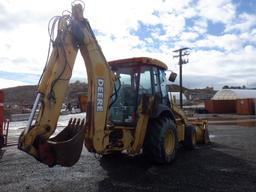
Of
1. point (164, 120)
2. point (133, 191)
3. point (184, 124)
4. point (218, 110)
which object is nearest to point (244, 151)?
point (184, 124)

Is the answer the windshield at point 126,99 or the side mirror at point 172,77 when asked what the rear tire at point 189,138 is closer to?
the side mirror at point 172,77

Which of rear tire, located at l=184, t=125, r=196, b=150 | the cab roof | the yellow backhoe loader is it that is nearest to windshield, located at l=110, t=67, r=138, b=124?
the yellow backhoe loader

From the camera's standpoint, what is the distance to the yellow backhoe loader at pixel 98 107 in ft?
23.1

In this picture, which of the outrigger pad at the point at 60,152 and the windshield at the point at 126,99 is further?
the windshield at the point at 126,99

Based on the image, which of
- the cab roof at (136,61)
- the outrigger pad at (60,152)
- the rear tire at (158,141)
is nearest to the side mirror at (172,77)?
the cab roof at (136,61)

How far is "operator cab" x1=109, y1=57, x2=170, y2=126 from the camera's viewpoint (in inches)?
384

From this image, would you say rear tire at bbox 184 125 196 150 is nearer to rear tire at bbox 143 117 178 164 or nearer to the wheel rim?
the wheel rim

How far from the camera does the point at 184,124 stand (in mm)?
12461

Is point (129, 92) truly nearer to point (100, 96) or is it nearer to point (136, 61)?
point (136, 61)

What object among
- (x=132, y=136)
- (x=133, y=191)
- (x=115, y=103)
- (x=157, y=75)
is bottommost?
(x=133, y=191)

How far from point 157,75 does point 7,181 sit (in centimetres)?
473

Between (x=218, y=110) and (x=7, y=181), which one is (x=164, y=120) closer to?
(x=7, y=181)

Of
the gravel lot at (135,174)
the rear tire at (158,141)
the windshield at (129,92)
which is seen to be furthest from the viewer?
the windshield at (129,92)

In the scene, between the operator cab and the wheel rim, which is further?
the wheel rim
